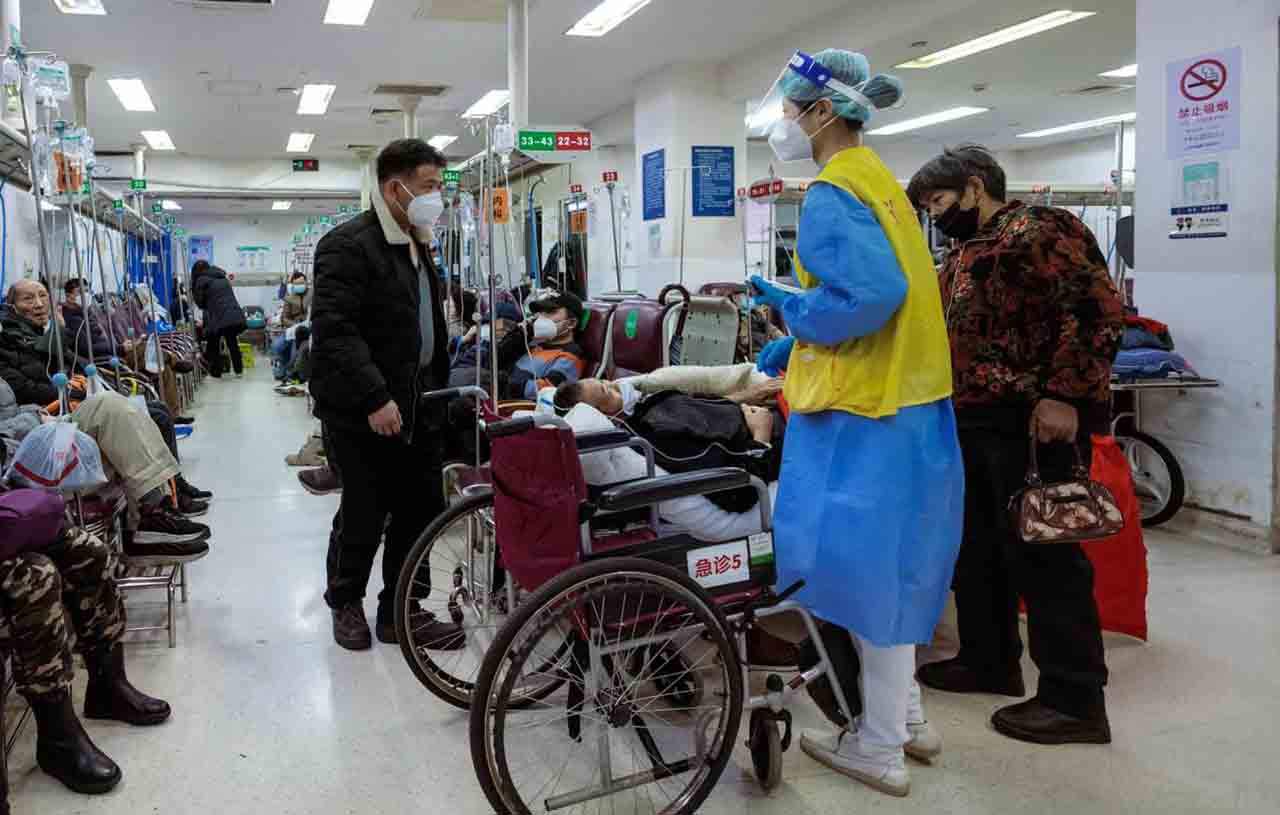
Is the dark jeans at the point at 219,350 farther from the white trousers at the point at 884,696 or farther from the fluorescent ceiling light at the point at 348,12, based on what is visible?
the white trousers at the point at 884,696

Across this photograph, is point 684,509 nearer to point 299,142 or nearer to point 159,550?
point 159,550

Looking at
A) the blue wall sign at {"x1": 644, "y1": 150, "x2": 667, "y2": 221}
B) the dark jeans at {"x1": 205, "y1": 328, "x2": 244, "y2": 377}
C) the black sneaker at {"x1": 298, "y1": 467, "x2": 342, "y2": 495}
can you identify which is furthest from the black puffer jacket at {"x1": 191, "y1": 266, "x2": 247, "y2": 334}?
the black sneaker at {"x1": 298, "y1": 467, "x2": 342, "y2": 495}

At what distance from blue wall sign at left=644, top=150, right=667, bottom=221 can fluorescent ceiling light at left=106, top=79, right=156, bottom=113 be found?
4.76 metres

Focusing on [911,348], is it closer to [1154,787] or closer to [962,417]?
[962,417]

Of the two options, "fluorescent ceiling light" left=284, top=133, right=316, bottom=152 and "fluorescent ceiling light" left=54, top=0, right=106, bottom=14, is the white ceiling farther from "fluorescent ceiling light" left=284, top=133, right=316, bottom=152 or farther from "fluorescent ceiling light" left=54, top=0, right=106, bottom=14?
"fluorescent ceiling light" left=284, top=133, right=316, bottom=152

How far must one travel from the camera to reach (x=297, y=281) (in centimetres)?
1155

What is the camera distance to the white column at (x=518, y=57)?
650 centimetres

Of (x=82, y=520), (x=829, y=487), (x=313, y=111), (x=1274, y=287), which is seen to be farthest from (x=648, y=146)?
(x=829, y=487)

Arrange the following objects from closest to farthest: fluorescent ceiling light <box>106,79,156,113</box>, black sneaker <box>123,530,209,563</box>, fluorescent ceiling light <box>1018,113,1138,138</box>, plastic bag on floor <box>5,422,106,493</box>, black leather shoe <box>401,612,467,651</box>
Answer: plastic bag on floor <box>5,422,106,493</box>
black leather shoe <box>401,612,467,651</box>
black sneaker <box>123,530,209,563</box>
fluorescent ceiling light <box>106,79,156,113</box>
fluorescent ceiling light <box>1018,113,1138,138</box>

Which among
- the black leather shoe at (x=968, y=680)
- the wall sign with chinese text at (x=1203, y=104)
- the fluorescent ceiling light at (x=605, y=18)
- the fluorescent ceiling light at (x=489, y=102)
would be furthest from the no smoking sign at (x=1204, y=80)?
the fluorescent ceiling light at (x=489, y=102)

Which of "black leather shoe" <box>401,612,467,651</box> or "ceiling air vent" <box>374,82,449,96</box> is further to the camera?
"ceiling air vent" <box>374,82,449,96</box>

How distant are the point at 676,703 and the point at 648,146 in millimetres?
7605

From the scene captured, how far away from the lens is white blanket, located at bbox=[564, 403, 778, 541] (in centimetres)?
219

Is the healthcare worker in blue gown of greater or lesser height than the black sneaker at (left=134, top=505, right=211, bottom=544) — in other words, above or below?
above
